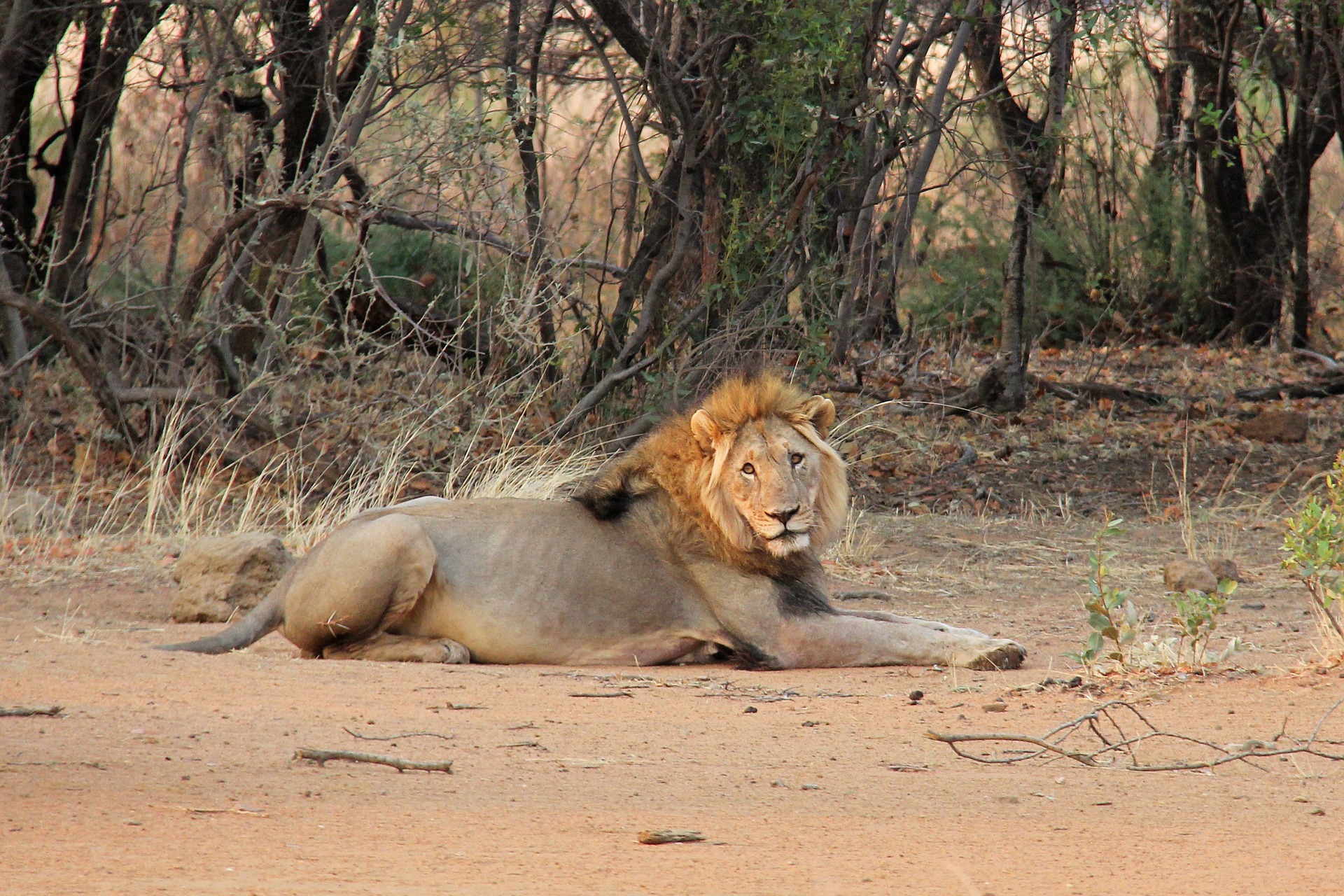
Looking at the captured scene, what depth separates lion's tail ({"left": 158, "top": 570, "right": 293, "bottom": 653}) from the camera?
612cm

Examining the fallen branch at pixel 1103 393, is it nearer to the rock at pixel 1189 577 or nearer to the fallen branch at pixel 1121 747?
the rock at pixel 1189 577

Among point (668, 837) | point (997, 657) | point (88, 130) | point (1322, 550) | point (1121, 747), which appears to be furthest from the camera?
point (88, 130)

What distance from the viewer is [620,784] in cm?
390

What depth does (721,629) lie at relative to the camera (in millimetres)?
6223

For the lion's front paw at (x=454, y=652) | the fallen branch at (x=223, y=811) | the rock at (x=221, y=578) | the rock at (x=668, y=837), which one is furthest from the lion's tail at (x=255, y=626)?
the rock at (x=668, y=837)

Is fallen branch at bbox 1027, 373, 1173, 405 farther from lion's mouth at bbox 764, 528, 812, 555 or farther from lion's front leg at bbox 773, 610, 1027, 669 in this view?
lion's mouth at bbox 764, 528, 812, 555

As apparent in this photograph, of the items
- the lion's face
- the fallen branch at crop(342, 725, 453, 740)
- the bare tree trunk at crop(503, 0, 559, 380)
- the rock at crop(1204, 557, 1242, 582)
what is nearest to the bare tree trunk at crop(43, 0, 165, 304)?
the bare tree trunk at crop(503, 0, 559, 380)

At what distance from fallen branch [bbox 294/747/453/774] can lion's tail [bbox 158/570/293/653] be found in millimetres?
2253

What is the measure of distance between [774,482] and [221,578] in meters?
2.85

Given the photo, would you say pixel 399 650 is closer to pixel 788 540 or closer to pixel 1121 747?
pixel 788 540

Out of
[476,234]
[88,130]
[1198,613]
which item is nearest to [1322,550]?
[1198,613]

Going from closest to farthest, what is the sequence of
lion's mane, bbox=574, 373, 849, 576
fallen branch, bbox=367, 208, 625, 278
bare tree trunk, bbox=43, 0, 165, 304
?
1. lion's mane, bbox=574, 373, 849, 576
2. fallen branch, bbox=367, 208, 625, 278
3. bare tree trunk, bbox=43, 0, 165, 304

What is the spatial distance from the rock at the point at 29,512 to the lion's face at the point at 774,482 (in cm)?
441

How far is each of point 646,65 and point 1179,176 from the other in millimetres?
8668
